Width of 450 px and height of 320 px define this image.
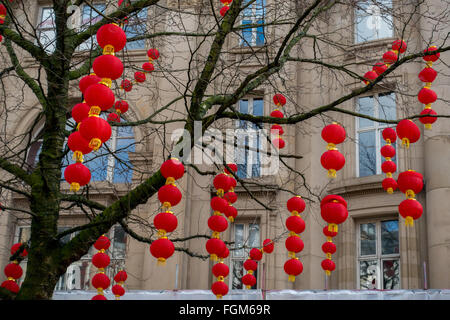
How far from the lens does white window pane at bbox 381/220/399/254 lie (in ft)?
46.9

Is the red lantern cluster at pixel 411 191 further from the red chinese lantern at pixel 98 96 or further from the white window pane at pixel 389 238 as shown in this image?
the white window pane at pixel 389 238

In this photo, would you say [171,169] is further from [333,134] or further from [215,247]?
[333,134]

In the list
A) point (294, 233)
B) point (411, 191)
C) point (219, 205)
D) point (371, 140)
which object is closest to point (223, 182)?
point (219, 205)

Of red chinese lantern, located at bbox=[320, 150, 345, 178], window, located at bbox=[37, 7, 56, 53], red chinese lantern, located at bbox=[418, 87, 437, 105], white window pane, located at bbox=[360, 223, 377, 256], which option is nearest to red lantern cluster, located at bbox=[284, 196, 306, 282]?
red chinese lantern, located at bbox=[320, 150, 345, 178]

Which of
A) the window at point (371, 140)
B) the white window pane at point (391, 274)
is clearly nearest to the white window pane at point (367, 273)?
the white window pane at point (391, 274)

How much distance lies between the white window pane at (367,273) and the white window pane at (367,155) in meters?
2.35

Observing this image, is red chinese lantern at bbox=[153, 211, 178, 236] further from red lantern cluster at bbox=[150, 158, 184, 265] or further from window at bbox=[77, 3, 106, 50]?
window at bbox=[77, 3, 106, 50]

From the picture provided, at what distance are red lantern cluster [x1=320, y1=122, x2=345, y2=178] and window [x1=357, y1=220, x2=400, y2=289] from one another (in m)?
8.22

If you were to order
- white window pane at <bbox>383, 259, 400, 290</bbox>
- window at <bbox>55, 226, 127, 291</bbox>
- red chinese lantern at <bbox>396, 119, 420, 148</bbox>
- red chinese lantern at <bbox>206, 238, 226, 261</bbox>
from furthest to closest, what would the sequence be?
1. window at <bbox>55, 226, 127, 291</bbox>
2. white window pane at <bbox>383, 259, 400, 290</bbox>
3. red chinese lantern at <bbox>206, 238, 226, 261</bbox>
4. red chinese lantern at <bbox>396, 119, 420, 148</bbox>

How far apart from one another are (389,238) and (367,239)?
1.93 ft

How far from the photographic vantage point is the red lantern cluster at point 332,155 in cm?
656

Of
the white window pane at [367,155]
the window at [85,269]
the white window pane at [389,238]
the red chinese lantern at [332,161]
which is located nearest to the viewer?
the red chinese lantern at [332,161]

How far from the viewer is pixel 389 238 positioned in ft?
47.3
